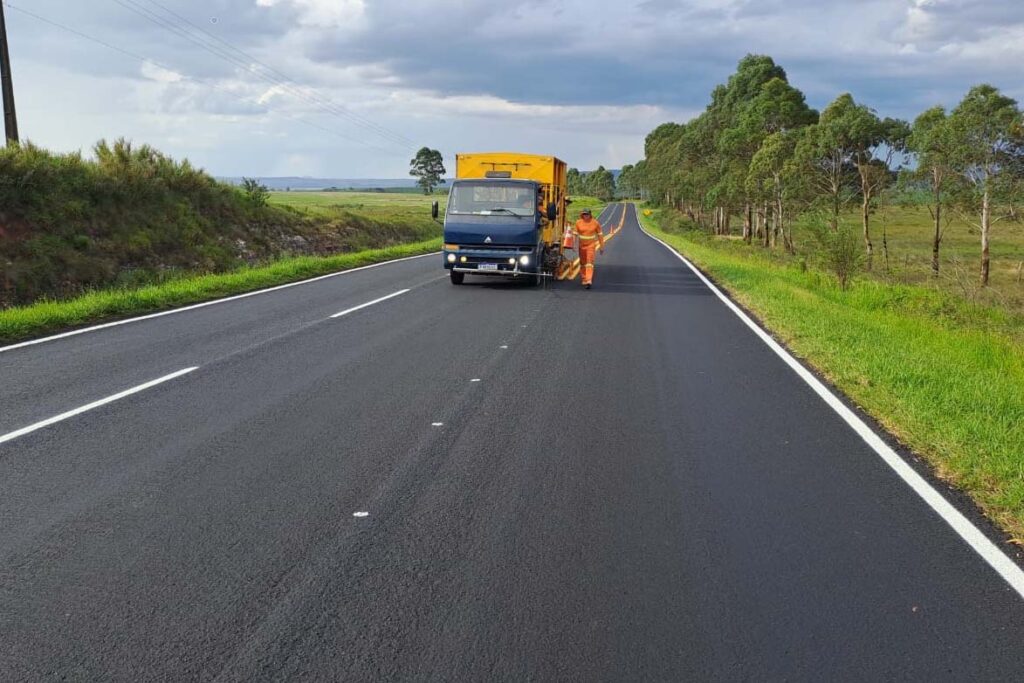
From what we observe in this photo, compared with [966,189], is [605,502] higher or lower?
lower

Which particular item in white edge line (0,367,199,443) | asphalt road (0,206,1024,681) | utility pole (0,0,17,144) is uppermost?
utility pole (0,0,17,144)

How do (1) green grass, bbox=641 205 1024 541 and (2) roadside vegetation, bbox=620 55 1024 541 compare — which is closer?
(1) green grass, bbox=641 205 1024 541

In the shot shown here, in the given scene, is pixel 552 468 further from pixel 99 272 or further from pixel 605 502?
pixel 99 272

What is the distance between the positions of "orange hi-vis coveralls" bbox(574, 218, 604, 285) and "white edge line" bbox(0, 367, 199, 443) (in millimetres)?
10610

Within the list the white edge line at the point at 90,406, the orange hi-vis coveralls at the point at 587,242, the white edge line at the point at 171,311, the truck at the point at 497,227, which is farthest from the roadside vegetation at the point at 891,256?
the white edge line at the point at 171,311

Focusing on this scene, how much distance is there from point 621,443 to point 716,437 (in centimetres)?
79

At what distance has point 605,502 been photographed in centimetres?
511

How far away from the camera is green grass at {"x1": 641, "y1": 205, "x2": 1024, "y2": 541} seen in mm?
5582

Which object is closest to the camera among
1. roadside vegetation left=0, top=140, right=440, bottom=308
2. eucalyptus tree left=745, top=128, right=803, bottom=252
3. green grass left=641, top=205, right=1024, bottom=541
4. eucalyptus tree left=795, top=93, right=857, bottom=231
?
green grass left=641, top=205, right=1024, bottom=541

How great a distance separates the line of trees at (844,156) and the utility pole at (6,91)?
2131cm

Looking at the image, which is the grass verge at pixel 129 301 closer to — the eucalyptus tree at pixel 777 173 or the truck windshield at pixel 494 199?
the truck windshield at pixel 494 199

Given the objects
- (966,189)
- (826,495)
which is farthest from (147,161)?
(966,189)

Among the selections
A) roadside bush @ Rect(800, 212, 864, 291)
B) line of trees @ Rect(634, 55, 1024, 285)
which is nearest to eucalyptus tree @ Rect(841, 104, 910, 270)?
line of trees @ Rect(634, 55, 1024, 285)

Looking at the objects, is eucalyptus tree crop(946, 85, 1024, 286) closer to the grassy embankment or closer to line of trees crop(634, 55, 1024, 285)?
Answer: line of trees crop(634, 55, 1024, 285)
